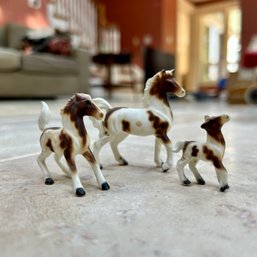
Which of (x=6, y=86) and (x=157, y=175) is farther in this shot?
(x=6, y=86)

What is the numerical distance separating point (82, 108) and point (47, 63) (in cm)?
308

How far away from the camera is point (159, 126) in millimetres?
713

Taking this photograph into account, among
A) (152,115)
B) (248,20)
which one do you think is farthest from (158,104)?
(248,20)

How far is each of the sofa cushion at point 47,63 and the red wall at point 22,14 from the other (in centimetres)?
123

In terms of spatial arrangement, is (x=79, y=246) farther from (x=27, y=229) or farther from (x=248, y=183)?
(x=248, y=183)

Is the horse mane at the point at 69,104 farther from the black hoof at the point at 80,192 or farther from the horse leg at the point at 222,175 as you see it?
the horse leg at the point at 222,175

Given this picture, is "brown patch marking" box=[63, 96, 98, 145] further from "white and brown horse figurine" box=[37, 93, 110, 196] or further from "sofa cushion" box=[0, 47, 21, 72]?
"sofa cushion" box=[0, 47, 21, 72]

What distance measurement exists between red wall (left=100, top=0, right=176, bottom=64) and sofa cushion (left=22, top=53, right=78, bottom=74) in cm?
278

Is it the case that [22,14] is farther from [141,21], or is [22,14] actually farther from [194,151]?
[194,151]

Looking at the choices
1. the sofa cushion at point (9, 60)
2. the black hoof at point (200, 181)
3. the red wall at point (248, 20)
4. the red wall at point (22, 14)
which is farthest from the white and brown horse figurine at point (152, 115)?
the red wall at point (248, 20)

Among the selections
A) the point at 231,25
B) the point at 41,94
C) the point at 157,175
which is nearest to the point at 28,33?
the point at 41,94

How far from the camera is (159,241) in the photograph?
41 centimetres

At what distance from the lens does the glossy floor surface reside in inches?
15.3

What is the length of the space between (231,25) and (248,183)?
819 centimetres
